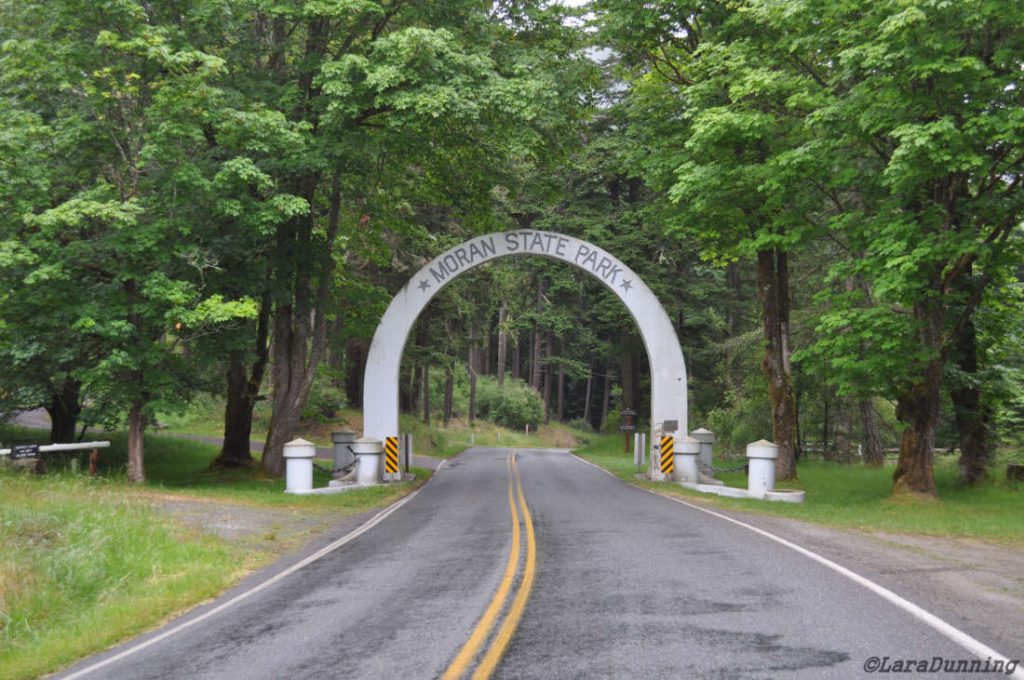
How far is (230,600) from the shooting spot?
8805 millimetres

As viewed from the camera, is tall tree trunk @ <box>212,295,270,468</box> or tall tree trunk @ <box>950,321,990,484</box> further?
tall tree trunk @ <box>212,295,270,468</box>

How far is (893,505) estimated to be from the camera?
55.1ft

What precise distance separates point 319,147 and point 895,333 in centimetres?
1335

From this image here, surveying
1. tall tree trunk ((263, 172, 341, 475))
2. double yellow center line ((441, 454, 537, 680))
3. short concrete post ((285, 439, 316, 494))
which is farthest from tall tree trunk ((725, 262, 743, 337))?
double yellow center line ((441, 454, 537, 680))

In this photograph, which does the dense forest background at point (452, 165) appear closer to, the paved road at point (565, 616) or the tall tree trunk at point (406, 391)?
the paved road at point (565, 616)

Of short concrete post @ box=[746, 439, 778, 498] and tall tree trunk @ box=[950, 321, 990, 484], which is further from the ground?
tall tree trunk @ box=[950, 321, 990, 484]

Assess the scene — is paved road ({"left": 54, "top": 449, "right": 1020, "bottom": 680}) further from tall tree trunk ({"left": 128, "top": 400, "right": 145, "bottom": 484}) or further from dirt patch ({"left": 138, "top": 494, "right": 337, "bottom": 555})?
tall tree trunk ({"left": 128, "top": 400, "right": 145, "bottom": 484})

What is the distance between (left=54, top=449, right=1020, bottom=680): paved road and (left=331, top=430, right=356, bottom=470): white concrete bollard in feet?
40.0

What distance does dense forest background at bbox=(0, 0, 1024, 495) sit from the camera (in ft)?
49.9

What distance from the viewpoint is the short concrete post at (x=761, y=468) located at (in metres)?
18.7

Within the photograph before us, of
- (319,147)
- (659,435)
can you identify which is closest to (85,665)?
(319,147)

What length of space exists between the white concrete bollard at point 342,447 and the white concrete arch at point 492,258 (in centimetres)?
64

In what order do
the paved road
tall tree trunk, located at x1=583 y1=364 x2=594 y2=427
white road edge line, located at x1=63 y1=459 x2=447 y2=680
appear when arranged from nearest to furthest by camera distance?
1. the paved road
2. white road edge line, located at x1=63 y1=459 x2=447 y2=680
3. tall tree trunk, located at x1=583 y1=364 x2=594 y2=427

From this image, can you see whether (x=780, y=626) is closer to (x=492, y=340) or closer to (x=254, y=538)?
(x=254, y=538)
